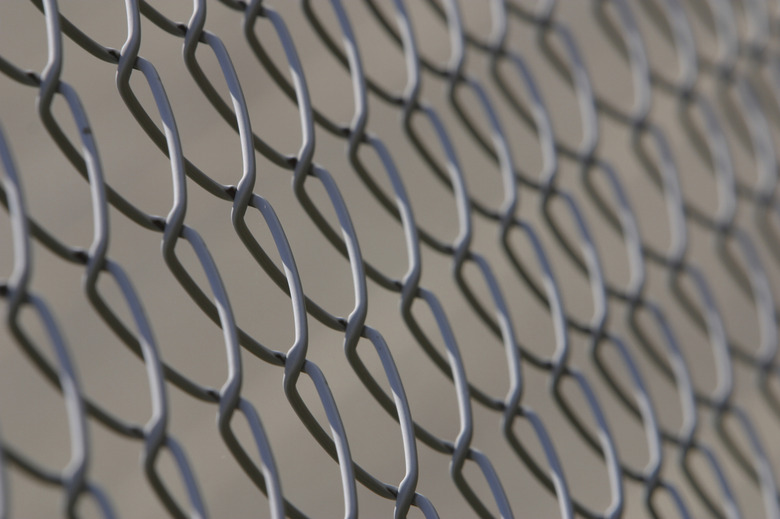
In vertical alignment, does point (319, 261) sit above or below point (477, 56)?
below

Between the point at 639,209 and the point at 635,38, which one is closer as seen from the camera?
the point at 635,38

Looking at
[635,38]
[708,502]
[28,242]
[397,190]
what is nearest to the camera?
[28,242]

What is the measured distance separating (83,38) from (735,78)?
97 cm

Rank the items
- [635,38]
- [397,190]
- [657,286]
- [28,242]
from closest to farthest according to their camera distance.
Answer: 1. [28,242]
2. [397,190]
3. [635,38]
4. [657,286]

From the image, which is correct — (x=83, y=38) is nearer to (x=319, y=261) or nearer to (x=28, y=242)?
(x=28, y=242)

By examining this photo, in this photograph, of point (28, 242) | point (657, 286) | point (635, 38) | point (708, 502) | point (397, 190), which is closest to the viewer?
point (28, 242)

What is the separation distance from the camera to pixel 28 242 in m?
0.54

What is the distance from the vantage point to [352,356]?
2.34 ft

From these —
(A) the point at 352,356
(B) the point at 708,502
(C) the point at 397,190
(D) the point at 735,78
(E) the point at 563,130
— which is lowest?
→ (B) the point at 708,502

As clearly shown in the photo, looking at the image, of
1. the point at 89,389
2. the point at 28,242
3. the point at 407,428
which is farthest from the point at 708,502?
the point at 89,389

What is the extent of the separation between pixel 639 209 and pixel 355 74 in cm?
102

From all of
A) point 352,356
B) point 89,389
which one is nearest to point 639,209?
point 89,389

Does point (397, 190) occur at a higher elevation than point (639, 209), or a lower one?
lower

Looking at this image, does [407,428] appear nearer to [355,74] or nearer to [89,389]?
[355,74]
